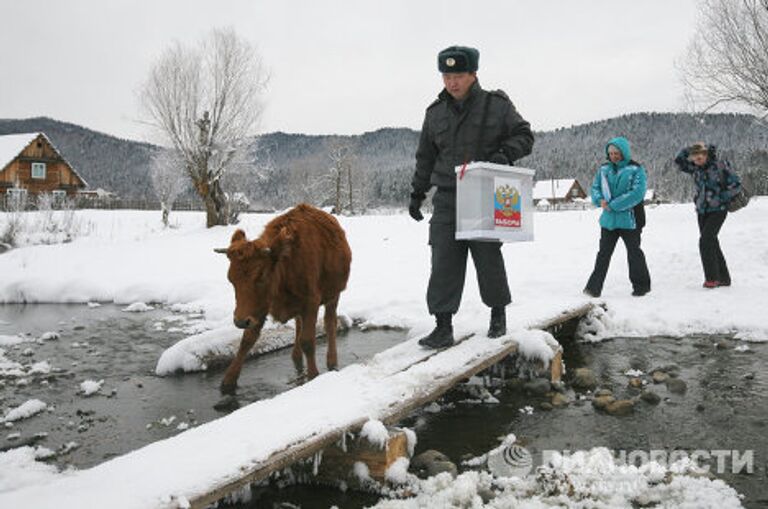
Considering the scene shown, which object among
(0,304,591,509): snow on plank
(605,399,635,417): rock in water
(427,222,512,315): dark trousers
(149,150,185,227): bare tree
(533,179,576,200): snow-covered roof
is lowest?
(605,399,635,417): rock in water

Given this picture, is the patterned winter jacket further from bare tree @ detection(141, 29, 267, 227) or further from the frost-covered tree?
the frost-covered tree

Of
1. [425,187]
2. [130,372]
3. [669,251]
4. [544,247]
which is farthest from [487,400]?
[544,247]

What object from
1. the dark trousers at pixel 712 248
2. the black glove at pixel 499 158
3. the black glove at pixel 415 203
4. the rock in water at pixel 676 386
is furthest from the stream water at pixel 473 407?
the dark trousers at pixel 712 248

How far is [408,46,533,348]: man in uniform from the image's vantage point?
15.8 feet

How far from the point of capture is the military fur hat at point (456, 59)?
4734mm

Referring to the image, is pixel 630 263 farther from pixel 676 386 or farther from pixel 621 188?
pixel 676 386

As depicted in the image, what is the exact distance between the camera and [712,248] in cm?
829

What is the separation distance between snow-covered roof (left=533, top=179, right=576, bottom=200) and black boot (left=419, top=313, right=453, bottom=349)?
104m

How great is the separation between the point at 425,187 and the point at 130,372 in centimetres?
324

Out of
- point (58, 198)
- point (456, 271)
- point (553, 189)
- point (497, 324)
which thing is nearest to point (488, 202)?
point (456, 271)

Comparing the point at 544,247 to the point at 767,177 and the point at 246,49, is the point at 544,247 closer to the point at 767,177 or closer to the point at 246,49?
the point at 767,177

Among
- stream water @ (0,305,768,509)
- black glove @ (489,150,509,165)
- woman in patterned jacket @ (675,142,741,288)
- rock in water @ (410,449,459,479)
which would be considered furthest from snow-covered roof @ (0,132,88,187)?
rock in water @ (410,449,459,479)

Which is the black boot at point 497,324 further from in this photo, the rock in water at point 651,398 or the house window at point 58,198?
the house window at point 58,198

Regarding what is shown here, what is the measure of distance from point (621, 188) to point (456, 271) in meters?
4.40
